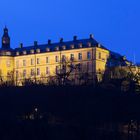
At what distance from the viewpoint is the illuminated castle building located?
301 feet

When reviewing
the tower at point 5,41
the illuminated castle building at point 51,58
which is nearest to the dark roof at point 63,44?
the illuminated castle building at point 51,58

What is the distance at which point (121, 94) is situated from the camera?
54469 millimetres

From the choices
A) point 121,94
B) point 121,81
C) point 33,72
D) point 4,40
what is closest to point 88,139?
point 121,94

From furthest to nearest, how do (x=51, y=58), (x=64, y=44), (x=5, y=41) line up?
(x=5, y=41) → (x=64, y=44) → (x=51, y=58)

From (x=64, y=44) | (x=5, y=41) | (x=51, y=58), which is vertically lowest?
(x=51, y=58)

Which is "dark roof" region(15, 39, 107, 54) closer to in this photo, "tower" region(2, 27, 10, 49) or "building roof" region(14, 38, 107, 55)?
"building roof" region(14, 38, 107, 55)

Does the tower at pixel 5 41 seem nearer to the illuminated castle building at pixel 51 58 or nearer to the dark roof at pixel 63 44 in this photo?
the illuminated castle building at pixel 51 58

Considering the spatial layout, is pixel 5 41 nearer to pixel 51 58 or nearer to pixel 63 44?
pixel 51 58

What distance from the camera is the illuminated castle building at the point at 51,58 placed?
91688mm

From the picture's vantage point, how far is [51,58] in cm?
9575

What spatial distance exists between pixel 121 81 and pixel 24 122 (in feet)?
59.9

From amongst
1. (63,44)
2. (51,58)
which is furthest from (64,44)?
(51,58)

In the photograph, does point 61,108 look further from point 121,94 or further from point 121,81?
point 121,81

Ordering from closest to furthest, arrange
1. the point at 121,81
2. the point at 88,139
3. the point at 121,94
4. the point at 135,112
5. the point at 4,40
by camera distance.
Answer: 1. the point at 88,139
2. the point at 135,112
3. the point at 121,94
4. the point at 121,81
5. the point at 4,40
